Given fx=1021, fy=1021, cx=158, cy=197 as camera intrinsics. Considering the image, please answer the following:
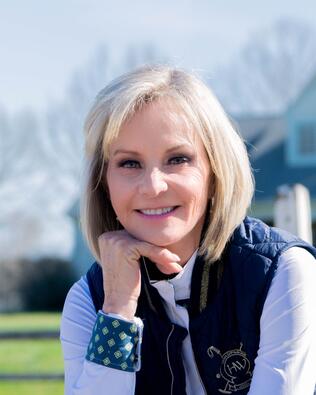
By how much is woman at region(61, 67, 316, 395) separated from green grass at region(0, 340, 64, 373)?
7.12m

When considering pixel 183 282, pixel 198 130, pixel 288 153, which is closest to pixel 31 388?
pixel 183 282

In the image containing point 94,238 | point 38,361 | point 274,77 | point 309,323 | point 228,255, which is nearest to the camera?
point 309,323

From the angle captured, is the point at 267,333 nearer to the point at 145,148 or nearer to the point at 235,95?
the point at 145,148

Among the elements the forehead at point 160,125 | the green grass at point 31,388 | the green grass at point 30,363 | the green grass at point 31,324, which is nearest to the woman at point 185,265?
the forehead at point 160,125

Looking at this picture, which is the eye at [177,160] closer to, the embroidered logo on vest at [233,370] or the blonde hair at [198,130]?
the blonde hair at [198,130]

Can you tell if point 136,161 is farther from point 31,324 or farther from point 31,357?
point 31,324

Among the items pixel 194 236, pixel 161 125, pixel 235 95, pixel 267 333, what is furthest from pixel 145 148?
pixel 235 95

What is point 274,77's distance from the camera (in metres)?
42.4

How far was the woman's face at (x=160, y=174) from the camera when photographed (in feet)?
8.98

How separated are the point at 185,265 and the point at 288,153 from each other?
928 inches

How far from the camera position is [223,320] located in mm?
2770

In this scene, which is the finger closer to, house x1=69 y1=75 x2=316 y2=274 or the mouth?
the mouth

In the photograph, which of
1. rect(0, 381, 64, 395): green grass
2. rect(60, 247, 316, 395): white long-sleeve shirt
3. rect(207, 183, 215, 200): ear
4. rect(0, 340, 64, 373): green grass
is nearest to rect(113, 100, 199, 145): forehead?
rect(207, 183, 215, 200): ear

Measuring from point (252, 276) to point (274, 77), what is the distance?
4029 centimetres
